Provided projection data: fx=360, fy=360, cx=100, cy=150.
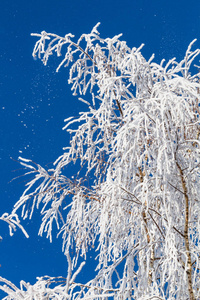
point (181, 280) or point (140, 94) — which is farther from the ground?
point (140, 94)

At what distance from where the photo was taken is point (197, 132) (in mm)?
3807

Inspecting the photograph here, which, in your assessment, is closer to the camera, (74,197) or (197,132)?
(197,132)

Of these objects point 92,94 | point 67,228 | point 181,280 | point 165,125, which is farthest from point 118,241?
point 92,94

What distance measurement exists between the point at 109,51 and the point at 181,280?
286 centimetres

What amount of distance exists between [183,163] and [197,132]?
2.49 ft

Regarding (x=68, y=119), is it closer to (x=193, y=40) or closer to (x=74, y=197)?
(x=74, y=197)

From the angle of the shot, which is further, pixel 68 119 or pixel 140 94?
pixel 68 119

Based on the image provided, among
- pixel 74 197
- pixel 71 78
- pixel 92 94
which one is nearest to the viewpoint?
pixel 74 197

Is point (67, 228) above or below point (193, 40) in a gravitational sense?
below

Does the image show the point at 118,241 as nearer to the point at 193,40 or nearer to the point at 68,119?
the point at 68,119

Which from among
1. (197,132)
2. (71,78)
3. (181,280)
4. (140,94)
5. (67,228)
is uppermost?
(71,78)

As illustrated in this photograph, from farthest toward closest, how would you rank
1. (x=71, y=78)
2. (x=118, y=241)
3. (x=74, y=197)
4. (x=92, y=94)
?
(x=71, y=78), (x=92, y=94), (x=74, y=197), (x=118, y=241)

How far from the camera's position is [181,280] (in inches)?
129

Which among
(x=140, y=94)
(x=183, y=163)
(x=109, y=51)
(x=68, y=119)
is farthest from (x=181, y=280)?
(x=109, y=51)
